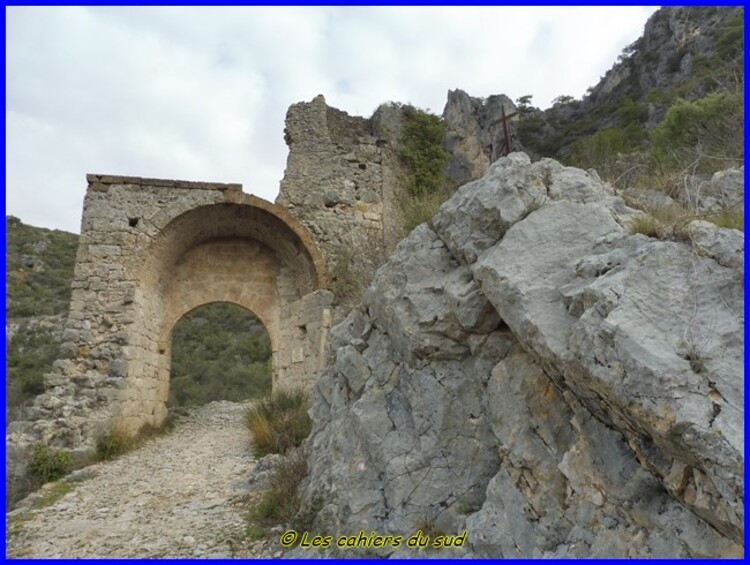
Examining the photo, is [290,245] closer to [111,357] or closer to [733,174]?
[111,357]

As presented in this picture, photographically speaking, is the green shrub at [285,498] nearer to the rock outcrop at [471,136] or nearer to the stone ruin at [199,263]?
the stone ruin at [199,263]

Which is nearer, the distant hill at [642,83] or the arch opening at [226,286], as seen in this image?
the arch opening at [226,286]

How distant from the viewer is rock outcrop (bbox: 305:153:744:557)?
2.38 m

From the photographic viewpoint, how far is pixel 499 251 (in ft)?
11.9

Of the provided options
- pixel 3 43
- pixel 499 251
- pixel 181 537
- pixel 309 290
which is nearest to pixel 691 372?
pixel 499 251

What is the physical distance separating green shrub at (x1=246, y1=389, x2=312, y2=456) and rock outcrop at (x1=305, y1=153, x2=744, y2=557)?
202cm

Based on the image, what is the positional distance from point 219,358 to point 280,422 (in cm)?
1551

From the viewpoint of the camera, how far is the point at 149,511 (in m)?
5.11

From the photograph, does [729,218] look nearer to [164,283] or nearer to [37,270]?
[164,283]

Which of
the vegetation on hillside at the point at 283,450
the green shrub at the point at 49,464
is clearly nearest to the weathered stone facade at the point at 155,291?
the green shrub at the point at 49,464

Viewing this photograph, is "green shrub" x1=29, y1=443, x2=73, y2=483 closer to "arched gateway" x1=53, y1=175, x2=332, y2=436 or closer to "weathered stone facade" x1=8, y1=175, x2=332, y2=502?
"weathered stone facade" x1=8, y1=175, x2=332, y2=502

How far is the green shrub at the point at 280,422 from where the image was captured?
6836 mm

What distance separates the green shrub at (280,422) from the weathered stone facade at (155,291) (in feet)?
2.72

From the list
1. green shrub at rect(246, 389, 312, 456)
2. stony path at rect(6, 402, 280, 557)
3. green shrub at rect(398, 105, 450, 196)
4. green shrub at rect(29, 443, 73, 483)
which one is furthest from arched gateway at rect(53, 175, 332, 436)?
green shrub at rect(398, 105, 450, 196)
